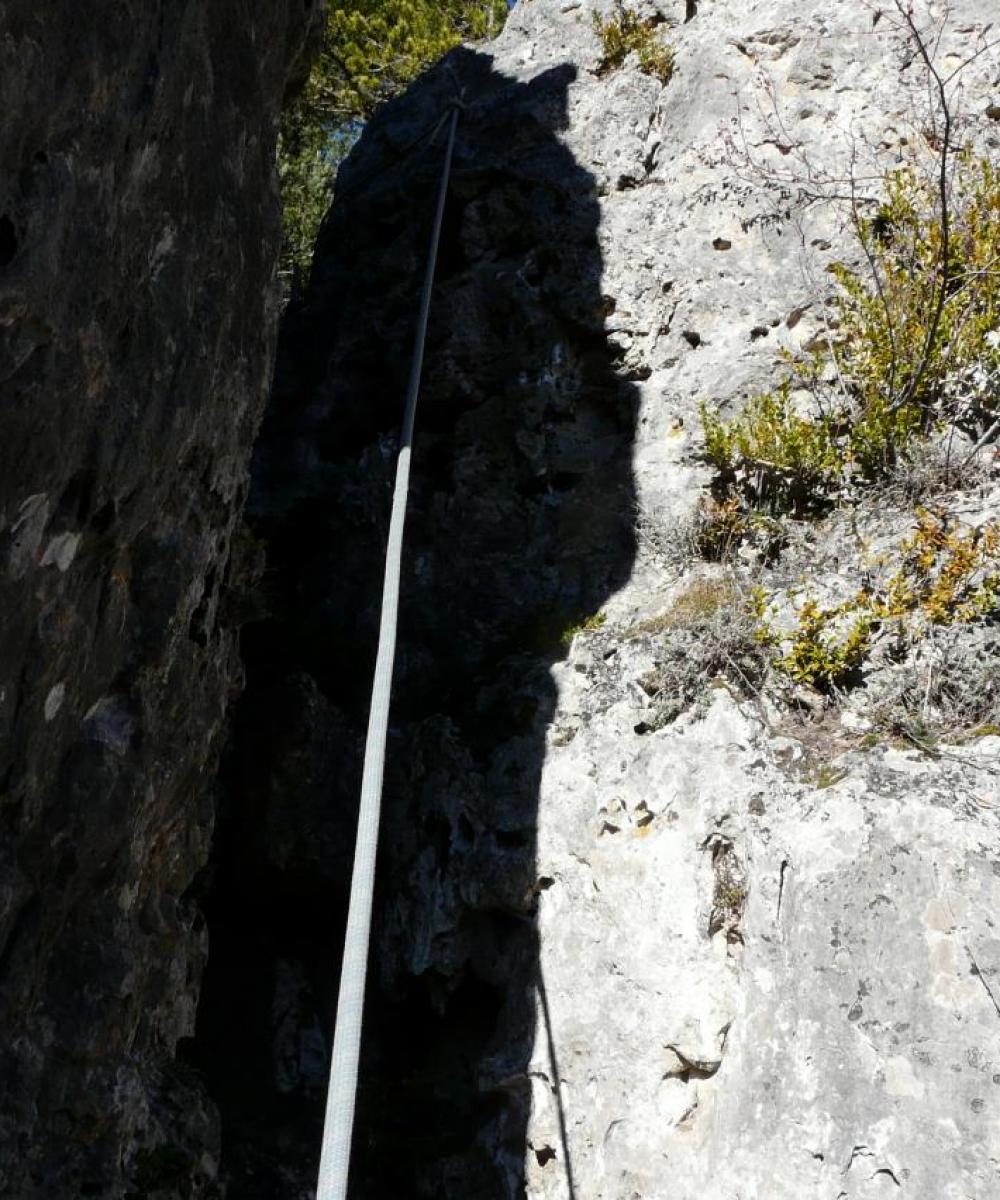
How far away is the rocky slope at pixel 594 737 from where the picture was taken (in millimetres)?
4066

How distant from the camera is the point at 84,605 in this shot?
3.60 m

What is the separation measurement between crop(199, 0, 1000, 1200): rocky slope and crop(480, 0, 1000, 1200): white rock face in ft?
0.04

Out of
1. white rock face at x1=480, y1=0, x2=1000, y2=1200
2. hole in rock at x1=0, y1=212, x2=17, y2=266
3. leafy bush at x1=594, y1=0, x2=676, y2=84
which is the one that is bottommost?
white rock face at x1=480, y1=0, x2=1000, y2=1200

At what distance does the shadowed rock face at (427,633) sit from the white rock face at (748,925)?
0.20 m

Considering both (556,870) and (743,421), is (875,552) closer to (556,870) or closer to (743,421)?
(743,421)

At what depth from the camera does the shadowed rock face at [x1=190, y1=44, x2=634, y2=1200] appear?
4926 millimetres

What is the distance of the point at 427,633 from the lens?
6.19 meters

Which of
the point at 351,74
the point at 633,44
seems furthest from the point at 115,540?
the point at 351,74

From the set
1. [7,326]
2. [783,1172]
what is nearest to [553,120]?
[7,326]

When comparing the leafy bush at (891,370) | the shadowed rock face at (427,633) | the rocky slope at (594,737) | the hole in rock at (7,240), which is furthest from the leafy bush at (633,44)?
the hole in rock at (7,240)

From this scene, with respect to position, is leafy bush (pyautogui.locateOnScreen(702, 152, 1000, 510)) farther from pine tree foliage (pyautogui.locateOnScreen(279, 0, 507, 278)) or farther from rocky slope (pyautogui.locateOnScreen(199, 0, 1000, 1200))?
pine tree foliage (pyautogui.locateOnScreen(279, 0, 507, 278))

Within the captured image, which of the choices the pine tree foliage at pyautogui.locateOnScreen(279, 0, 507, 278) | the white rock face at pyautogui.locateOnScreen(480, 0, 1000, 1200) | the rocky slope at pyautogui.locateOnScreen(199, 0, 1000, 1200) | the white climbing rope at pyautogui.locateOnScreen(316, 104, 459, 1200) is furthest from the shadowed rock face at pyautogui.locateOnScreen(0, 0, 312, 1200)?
the pine tree foliage at pyautogui.locateOnScreen(279, 0, 507, 278)

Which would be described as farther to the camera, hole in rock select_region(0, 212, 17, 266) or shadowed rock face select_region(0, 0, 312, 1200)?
shadowed rock face select_region(0, 0, 312, 1200)

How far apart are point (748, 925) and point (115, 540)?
2.42 m
